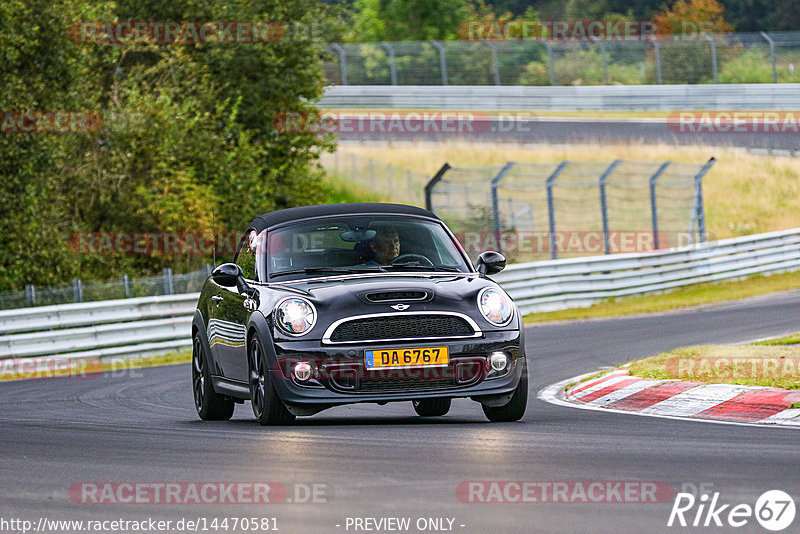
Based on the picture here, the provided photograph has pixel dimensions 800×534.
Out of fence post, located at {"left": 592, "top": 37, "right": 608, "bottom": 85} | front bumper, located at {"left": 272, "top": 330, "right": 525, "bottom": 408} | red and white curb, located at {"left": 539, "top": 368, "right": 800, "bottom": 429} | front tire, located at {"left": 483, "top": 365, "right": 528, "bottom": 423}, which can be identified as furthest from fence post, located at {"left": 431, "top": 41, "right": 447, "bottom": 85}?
front bumper, located at {"left": 272, "top": 330, "right": 525, "bottom": 408}

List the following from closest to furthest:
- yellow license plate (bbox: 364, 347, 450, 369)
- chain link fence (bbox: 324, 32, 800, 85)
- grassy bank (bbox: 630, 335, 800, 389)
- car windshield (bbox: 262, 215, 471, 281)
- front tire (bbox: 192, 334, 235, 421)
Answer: yellow license plate (bbox: 364, 347, 450, 369)
car windshield (bbox: 262, 215, 471, 281)
grassy bank (bbox: 630, 335, 800, 389)
front tire (bbox: 192, 334, 235, 421)
chain link fence (bbox: 324, 32, 800, 85)

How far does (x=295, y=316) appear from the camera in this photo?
907 centimetres

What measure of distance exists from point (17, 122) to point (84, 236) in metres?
Result: 4.45

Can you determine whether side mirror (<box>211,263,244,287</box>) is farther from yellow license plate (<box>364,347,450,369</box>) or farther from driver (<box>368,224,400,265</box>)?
yellow license plate (<box>364,347,450,369</box>)

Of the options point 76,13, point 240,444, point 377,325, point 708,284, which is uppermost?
point 76,13

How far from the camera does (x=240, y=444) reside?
8.33 meters

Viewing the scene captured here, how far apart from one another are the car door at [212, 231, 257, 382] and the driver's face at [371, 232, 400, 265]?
35.5 inches

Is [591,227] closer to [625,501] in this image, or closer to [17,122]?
[17,122]

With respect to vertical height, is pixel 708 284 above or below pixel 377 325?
below

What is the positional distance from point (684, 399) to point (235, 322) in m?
3.31

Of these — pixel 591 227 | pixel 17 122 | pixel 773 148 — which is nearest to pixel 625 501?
pixel 17 122

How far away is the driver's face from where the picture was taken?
9.98 metres

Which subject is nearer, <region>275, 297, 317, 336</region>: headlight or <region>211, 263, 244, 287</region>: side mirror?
<region>275, 297, 317, 336</region>: headlight

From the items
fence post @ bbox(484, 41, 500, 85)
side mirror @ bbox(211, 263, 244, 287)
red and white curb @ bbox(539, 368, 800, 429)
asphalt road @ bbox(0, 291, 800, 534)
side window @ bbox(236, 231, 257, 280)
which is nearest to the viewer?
asphalt road @ bbox(0, 291, 800, 534)
